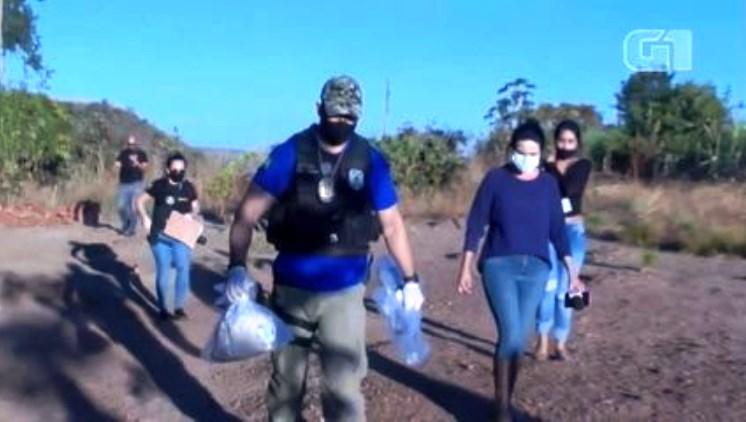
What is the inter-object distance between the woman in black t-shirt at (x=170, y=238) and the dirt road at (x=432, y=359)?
265 mm

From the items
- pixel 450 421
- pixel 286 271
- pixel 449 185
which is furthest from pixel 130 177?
pixel 286 271

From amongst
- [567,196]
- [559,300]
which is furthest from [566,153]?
[559,300]

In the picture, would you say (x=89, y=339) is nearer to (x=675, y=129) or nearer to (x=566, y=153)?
(x=566, y=153)

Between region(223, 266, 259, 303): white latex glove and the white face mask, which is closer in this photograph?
region(223, 266, 259, 303): white latex glove

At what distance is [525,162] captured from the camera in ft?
30.4

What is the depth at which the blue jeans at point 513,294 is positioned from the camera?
9039 mm

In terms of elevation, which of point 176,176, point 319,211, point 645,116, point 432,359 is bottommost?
point 432,359

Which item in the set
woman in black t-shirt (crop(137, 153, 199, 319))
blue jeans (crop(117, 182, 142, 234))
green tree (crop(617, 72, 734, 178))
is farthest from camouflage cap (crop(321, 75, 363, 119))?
green tree (crop(617, 72, 734, 178))

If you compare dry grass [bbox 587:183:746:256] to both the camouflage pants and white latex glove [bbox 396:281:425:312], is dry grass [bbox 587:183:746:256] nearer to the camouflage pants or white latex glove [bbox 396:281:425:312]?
white latex glove [bbox 396:281:425:312]

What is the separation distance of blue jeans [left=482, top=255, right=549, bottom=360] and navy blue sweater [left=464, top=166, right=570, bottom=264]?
0.06m

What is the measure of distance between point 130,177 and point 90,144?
1382cm

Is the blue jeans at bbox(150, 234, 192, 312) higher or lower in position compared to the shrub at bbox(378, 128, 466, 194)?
lower

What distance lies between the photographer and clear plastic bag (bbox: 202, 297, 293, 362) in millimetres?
7234

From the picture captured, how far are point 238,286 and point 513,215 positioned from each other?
233 centimetres
